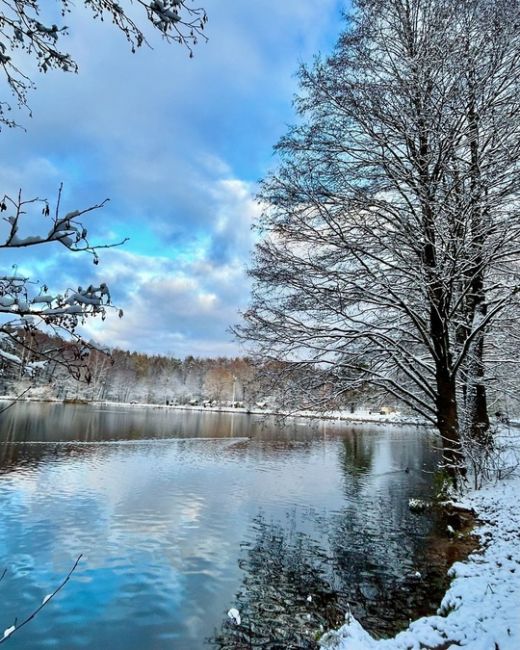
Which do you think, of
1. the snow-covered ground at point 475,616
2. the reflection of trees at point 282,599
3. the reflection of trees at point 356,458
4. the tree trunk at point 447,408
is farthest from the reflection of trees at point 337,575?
the reflection of trees at point 356,458

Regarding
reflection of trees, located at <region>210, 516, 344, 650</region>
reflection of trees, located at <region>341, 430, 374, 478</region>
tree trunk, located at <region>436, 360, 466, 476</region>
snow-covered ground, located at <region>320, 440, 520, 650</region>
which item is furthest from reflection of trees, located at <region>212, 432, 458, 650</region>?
reflection of trees, located at <region>341, 430, 374, 478</region>

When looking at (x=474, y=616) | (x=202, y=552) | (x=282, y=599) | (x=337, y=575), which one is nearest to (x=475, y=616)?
Result: (x=474, y=616)

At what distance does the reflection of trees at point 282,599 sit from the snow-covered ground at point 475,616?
1044 millimetres

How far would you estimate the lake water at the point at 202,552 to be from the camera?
6.16m

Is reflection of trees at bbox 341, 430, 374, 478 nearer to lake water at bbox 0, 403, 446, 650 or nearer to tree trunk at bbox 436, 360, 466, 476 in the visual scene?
lake water at bbox 0, 403, 446, 650

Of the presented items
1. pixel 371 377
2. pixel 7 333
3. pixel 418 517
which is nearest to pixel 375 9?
pixel 371 377

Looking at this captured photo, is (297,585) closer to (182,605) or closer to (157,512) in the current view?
(182,605)

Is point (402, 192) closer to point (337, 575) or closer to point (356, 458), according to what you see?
point (337, 575)

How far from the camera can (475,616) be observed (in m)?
4.39

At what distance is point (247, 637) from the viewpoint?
5.71m

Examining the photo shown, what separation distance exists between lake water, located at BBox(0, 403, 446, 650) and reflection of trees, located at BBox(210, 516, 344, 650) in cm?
3

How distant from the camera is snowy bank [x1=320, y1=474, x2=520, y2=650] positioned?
3.96 m

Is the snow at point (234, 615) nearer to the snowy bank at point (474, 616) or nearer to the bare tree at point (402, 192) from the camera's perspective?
the snowy bank at point (474, 616)

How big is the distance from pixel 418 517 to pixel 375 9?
12162 millimetres
